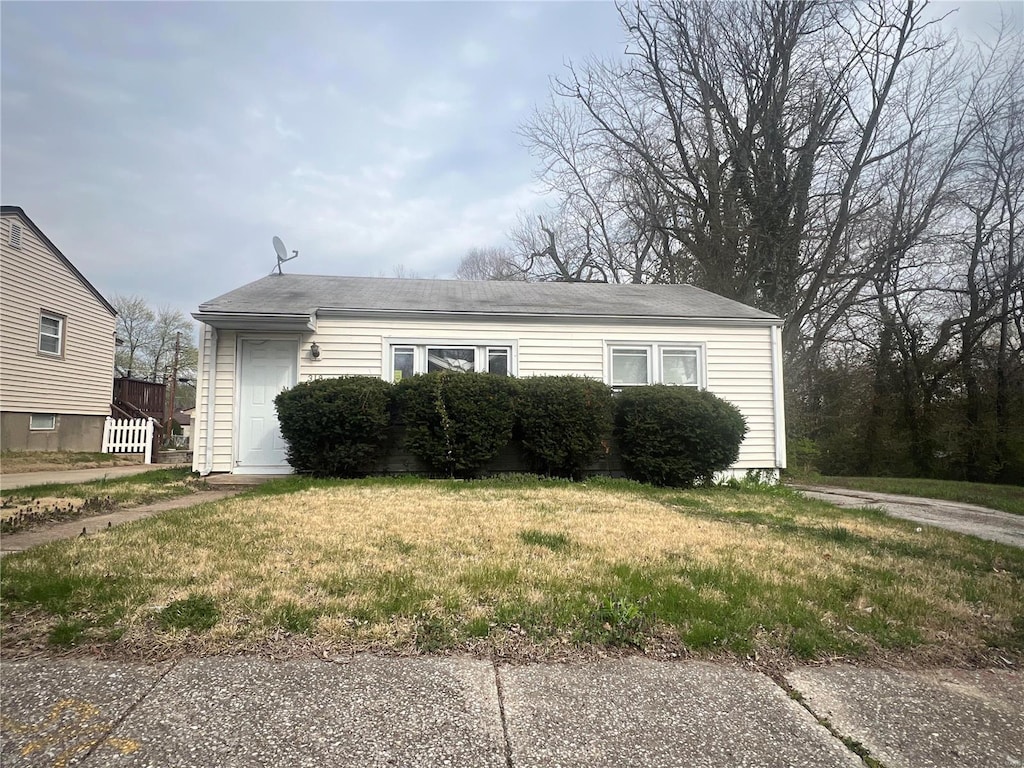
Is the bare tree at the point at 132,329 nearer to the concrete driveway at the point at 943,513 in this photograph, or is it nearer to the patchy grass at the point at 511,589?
the patchy grass at the point at 511,589

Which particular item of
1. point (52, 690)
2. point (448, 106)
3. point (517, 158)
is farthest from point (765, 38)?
point (52, 690)

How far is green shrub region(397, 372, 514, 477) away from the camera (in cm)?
822

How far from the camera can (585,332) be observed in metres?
9.81

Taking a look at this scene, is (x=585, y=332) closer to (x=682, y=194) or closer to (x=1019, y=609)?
(x=1019, y=609)

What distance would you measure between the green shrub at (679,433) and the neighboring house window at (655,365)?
1105 millimetres

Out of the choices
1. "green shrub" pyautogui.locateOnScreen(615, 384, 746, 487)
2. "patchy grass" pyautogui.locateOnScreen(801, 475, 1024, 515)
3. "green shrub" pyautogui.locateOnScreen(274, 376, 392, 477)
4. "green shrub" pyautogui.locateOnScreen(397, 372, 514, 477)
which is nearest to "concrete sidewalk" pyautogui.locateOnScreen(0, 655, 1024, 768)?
"green shrub" pyautogui.locateOnScreen(274, 376, 392, 477)

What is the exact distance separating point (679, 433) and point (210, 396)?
7466 millimetres

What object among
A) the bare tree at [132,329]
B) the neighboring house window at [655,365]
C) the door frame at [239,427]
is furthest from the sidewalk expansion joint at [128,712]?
the bare tree at [132,329]

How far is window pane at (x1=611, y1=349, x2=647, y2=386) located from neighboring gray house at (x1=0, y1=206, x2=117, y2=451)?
14051 mm

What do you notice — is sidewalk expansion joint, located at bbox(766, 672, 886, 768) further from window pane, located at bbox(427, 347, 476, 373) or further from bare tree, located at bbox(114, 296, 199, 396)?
bare tree, located at bbox(114, 296, 199, 396)

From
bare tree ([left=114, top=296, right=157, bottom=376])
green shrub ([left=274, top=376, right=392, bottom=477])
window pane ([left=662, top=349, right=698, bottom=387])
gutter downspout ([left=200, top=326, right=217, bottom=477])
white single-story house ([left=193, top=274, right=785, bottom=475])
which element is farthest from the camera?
bare tree ([left=114, top=296, right=157, bottom=376])

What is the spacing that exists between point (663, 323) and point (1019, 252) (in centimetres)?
1282

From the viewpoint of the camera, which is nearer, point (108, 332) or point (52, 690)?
point (52, 690)

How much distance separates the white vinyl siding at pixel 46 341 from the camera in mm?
13148
